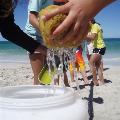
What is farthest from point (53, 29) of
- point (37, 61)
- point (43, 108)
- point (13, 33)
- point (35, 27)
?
point (37, 61)

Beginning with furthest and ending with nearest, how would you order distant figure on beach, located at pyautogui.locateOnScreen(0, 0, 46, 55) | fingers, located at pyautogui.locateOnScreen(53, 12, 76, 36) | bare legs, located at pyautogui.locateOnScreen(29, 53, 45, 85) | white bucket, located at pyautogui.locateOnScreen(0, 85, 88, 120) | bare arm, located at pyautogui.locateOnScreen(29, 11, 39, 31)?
bare legs, located at pyautogui.locateOnScreen(29, 53, 45, 85)
bare arm, located at pyautogui.locateOnScreen(29, 11, 39, 31)
distant figure on beach, located at pyautogui.locateOnScreen(0, 0, 46, 55)
white bucket, located at pyautogui.locateOnScreen(0, 85, 88, 120)
fingers, located at pyautogui.locateOnScreen(53, 12, 76, 36)

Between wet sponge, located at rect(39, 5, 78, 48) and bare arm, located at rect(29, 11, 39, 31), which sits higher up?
bare arm, located at rect(29, 11, 39, 31)

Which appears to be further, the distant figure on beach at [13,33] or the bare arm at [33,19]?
the bare arm at [33,19]

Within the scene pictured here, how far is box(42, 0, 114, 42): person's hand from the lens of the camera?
1154 millimetres

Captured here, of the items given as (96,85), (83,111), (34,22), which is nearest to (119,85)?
(96,85)

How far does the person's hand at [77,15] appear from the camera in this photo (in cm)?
115

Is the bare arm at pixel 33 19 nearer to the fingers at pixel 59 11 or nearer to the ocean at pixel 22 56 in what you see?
the fingers at pixel 59 11

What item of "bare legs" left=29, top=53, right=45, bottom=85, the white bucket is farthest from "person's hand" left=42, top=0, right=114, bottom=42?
"bare legs" left=29, top=53, right=45, bottom=85

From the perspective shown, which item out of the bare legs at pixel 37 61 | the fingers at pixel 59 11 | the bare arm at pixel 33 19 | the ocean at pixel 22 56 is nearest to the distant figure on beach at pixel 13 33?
the bare arm at pixel 33 19

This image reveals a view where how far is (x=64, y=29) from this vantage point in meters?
1.15

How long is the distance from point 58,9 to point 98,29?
439 cm

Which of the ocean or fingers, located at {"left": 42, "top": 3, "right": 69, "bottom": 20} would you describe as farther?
the ocean

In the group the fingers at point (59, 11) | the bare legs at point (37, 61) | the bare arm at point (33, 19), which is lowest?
the bare legs at point (37, 61)

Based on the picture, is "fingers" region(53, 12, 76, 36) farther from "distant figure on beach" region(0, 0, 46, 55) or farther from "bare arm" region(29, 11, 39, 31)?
"bare arm" region(29, 11, 39, 31)
